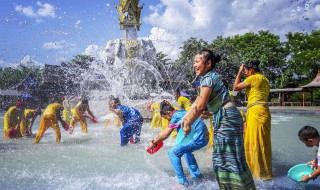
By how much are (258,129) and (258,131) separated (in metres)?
0.03

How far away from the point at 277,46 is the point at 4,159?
32.6m

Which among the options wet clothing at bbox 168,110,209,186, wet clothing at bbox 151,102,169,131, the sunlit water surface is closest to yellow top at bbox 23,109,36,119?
the sunlit water surface

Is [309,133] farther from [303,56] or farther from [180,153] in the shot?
[303,56]

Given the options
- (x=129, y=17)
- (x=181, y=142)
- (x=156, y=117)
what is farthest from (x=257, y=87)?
(x=129, y=17)

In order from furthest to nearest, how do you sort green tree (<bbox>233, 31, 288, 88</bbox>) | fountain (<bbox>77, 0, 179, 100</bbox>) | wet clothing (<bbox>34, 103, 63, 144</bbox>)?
green tree (<bbox>233, 31, 288, 88</bbox>) → fountain (<bbox>77, 0, 179, 100</bbox>) → wet clothing (<bbox>34, 103, 63, 144</bbox>)

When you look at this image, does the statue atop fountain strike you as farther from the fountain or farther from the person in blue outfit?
the person in blue outfit

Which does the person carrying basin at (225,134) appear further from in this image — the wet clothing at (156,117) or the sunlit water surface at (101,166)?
the wet clothing at (156,117)

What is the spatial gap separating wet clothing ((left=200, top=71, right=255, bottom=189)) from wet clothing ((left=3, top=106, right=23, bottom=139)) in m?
7.43

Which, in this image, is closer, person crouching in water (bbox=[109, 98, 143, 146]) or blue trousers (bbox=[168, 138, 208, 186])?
blue trousers (bbox=[168, 138, 208, 186])

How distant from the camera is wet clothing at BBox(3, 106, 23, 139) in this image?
813 cm

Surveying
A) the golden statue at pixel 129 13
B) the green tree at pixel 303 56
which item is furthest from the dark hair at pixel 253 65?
the green tree at pixel 303 56

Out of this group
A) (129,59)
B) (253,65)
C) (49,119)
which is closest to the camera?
(253,65)

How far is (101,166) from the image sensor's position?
513cm

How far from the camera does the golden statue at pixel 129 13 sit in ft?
59.2
